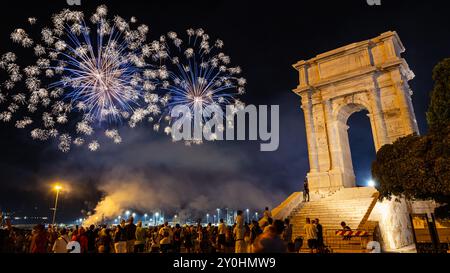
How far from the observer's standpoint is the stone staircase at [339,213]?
15.1 m

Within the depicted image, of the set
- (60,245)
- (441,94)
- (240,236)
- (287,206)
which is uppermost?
(441,94)

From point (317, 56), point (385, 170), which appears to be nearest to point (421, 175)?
point (385, 170)

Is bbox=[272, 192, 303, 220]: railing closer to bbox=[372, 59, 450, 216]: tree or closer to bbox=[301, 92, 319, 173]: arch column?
bbox=[301, 92, 319, 173]: arch column

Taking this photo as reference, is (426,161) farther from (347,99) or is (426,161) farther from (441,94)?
(347,99)

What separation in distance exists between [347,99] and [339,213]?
1255 cm

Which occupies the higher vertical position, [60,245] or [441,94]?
[441,94]

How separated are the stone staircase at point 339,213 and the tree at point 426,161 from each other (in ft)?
8.88

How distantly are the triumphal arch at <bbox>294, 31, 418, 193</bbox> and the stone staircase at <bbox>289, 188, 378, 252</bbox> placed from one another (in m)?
3.45

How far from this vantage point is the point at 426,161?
13180 millimetres

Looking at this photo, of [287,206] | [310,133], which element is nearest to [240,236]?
[287,206]

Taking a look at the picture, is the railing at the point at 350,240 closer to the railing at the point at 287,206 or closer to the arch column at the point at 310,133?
the railing at the point at 287,206

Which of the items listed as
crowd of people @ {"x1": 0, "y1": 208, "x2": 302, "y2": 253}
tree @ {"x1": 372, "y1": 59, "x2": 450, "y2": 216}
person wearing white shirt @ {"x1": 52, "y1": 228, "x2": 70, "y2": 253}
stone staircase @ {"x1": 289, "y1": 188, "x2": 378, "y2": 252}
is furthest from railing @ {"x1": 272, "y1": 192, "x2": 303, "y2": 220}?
person wearing white shirt @ {"x1": 52, "y1": 228, "x2": 70, "y2": 253}

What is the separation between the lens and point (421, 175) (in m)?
13.1

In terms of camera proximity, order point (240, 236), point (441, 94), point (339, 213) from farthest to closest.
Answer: point (339, 213) < point (441, 94) < point (240, 236)
